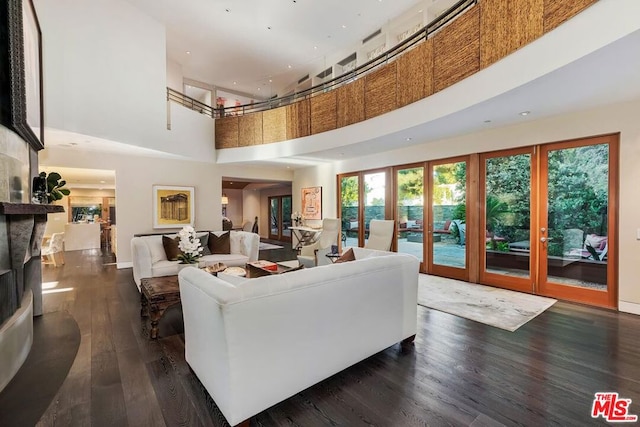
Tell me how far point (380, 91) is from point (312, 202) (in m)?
4.40

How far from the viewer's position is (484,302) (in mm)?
4000

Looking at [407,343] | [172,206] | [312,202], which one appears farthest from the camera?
[312,202]

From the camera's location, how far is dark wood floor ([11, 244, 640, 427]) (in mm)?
1803

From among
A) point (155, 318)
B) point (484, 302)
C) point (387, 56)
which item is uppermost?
point (387, 56)

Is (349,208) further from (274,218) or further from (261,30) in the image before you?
(274,218)

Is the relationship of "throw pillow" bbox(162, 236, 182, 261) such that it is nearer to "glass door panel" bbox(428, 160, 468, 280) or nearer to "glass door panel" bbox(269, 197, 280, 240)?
"glass door panel" bbox(428, 160, 468, 280)

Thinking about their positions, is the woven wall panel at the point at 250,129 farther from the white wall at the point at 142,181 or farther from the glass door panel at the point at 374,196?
the glass door panel at the point at 374,196

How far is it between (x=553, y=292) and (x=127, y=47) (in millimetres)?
8543

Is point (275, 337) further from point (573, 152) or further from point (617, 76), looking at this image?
point (573, 152)

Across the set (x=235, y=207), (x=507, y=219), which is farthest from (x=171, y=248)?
(x=235, y=207)

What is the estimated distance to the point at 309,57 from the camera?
24.9 feet

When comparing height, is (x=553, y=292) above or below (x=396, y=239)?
below

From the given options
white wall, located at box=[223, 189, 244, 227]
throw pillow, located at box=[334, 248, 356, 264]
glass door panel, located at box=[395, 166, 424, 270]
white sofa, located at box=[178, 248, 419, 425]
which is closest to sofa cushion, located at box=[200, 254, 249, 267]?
throw pillow, located at box=[334, 248, 356, 264]

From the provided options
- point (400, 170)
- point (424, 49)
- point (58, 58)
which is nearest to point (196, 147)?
point (58, 58)
